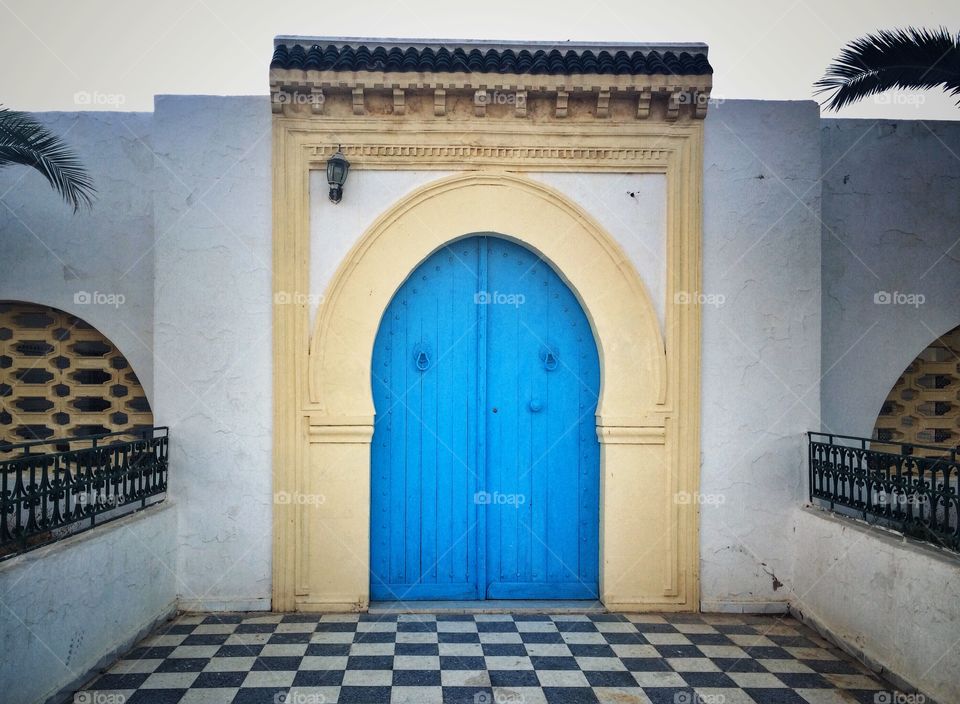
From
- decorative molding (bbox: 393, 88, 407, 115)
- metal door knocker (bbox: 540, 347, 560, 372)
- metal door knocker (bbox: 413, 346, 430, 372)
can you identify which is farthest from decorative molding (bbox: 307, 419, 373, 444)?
decorative molding (bbox: 393, 88, 407, 115)

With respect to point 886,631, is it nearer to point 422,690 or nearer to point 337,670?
point 422,690

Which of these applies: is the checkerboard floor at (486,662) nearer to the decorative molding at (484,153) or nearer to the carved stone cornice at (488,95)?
the decorative molding at (484,153)

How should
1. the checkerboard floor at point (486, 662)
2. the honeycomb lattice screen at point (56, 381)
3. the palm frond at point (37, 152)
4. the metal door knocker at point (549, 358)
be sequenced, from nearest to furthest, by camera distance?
the checkerboard floor at point (486, 662) → the palm frond at point (37, 152) → the metal door knocker at point (549, 358) → the honeycomb lattice screen at point (56, 381)

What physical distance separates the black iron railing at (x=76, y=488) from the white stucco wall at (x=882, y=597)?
522 centimetres

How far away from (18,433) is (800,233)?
7.20m

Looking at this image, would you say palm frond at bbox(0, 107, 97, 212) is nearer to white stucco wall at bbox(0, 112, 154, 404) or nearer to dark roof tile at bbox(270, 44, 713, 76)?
white stucco wall at bbox(0, 112, 154, 404)

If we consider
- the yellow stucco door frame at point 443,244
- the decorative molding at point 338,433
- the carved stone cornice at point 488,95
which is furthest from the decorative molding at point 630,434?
the carved stone cornice at point 488,95

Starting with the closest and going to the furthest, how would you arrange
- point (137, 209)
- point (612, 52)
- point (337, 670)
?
point (337, 670)
point (612, 52)
point (137, 209)

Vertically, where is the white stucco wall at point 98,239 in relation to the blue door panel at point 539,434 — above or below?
above

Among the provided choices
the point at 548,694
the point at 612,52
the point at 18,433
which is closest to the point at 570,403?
the point at 548,694

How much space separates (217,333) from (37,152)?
6.41 ft

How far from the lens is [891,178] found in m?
6.82

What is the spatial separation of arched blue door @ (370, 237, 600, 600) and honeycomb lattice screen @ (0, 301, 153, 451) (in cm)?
248

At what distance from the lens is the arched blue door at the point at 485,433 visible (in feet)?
20.9
